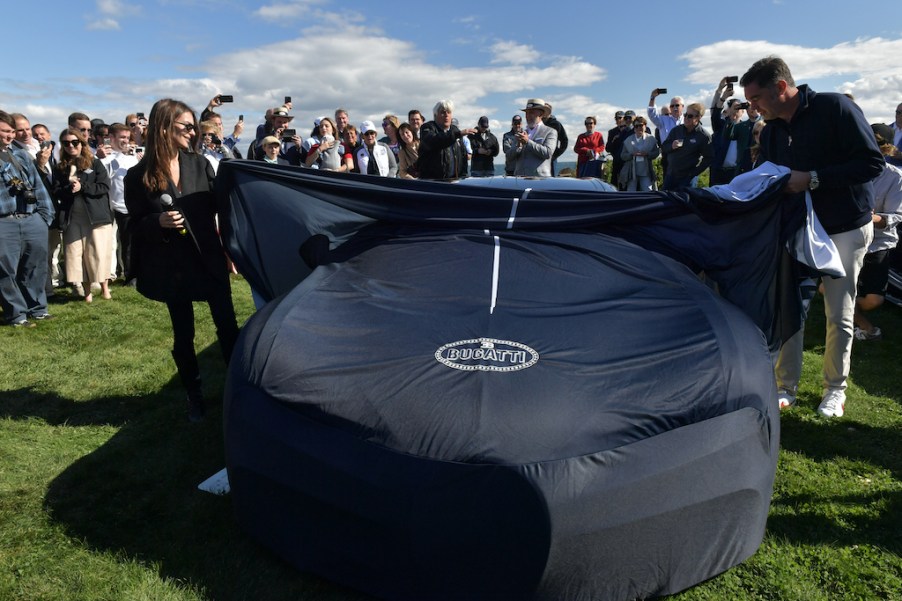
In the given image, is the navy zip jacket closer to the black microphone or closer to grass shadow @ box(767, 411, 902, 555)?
grass shadow @ box(767, 411, 902, 555)

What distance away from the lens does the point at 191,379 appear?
14.1 ft

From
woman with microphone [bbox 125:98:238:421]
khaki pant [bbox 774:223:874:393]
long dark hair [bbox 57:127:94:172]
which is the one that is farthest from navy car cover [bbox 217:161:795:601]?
long dark hair [bbox 57:127:94:172]

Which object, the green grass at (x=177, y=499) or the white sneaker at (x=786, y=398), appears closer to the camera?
the green grass at (x=177, y=499)

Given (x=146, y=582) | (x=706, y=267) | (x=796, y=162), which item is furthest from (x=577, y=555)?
(x=796, y=162)

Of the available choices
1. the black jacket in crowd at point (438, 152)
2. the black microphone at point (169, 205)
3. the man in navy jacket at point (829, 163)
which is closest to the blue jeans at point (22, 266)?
the black microphone at point (169, 205)

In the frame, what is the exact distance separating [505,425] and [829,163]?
3.05 m

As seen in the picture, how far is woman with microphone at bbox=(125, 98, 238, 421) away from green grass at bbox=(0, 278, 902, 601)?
77 centimetres

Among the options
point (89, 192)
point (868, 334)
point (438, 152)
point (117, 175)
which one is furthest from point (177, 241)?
point (868, 334)

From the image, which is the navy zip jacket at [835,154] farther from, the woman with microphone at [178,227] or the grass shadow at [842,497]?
the woman with microphone at [178,227]

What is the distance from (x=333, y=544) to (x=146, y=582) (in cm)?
86

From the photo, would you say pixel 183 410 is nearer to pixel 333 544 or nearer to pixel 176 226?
pixel 176 226

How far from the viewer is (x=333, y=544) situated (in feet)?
7.92

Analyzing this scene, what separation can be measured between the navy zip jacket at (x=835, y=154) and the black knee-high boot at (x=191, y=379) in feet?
13.4

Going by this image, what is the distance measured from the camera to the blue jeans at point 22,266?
6.46 meters
